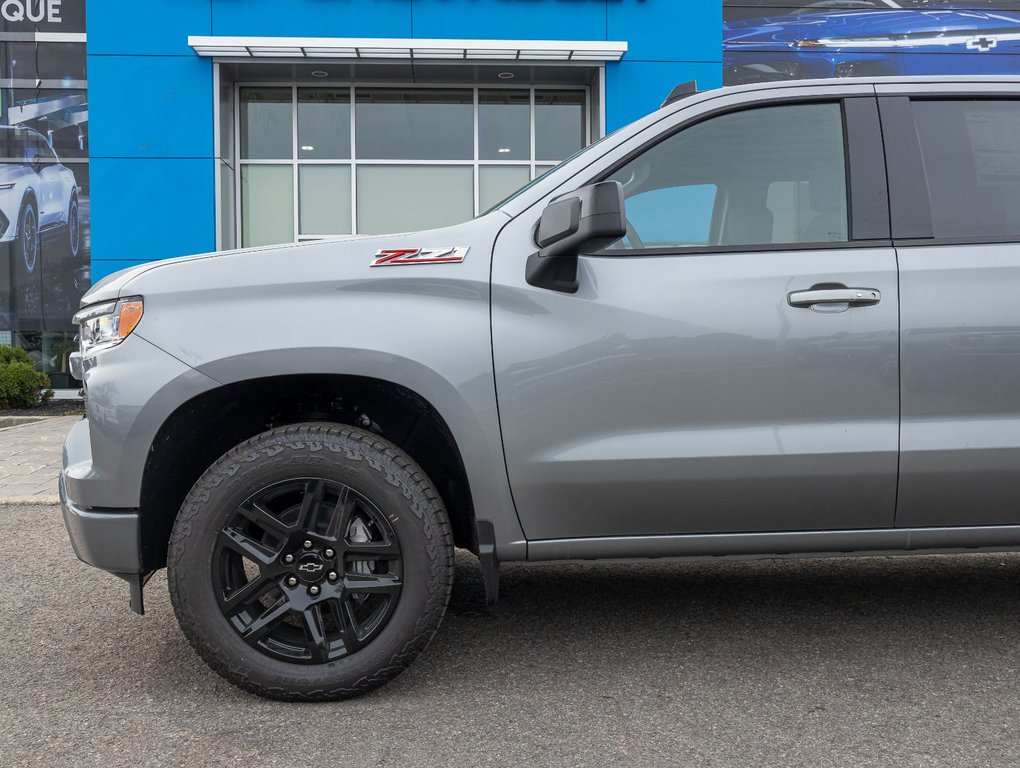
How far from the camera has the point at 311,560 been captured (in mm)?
2822

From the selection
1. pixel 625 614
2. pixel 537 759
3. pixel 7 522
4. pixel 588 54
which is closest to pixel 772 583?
pixel 625 614

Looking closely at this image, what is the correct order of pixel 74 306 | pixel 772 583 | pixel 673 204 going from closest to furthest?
pixel 673 204 → pixel 772 583 → pixel 74 306

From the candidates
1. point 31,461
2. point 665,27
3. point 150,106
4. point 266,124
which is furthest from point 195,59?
point 31,461

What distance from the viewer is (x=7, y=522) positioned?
5.73 meters

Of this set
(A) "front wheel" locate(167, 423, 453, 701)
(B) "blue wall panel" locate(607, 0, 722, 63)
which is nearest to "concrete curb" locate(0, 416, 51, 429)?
(B) "blue wall panel" locate(607, 0, 722, 63)

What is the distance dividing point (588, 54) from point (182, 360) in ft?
37.7

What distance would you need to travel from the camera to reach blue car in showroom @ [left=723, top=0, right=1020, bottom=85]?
1591cm

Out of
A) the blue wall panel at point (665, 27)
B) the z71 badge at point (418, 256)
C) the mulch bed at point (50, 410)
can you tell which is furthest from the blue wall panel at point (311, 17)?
the z71 badge at point (418, 256)

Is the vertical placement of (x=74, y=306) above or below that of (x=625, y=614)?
above

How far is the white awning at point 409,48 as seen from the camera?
505 inches

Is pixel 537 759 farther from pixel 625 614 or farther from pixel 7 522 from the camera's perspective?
pixel 7 522

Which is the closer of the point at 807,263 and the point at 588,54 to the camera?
the point at 807,263

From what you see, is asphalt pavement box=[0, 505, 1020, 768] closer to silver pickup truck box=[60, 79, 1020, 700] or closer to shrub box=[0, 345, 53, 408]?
silver pickup truck box=[60, 79, 1020, 700]

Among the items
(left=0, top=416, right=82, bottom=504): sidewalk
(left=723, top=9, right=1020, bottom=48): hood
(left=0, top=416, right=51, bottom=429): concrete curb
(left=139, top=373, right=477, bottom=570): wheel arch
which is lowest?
(left=0, top=416, right=51, bottom=429): concrete curb
